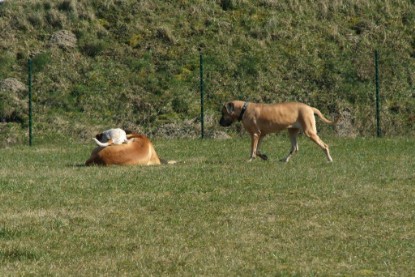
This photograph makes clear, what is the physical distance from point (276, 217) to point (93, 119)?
54.4 feet

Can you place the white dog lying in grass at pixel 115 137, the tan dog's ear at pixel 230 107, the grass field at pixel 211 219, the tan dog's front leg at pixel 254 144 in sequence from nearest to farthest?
the grass field at pixel 211 219, the white dog lying in grass at pixel 115 137, the tan dog's front leg at pixel 254 144, the tan dog's ear at pixel 230 107

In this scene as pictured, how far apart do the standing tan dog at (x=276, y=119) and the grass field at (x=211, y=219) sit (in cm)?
53

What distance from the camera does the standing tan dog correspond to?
15.4m

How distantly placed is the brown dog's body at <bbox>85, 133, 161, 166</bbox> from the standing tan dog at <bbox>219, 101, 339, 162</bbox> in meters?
1.90

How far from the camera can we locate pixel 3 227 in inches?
348

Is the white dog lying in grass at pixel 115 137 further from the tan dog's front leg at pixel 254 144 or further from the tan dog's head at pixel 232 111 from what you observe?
the tan dog's front leg at pixel 254 144

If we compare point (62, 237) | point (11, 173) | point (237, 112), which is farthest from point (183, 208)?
point (237, 112)

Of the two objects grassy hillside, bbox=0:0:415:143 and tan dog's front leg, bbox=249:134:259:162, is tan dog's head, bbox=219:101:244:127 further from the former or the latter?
grassy hillside, bbox=0:0:415:143

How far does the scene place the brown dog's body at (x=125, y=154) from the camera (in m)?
14.5

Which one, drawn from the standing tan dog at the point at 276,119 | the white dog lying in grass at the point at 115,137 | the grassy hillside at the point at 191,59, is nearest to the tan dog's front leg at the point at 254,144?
the standing tan dog at the point at 276,119

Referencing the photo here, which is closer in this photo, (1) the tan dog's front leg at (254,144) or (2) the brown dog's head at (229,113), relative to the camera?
(1) the tan dog's front leg at (254,144)

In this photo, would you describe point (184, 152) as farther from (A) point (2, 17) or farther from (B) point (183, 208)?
(A) point (2, 17)

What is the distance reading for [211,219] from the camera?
935 centimetres

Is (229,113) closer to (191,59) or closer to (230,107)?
(230,107)
